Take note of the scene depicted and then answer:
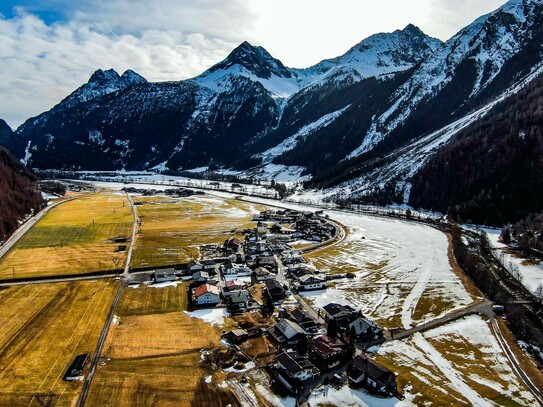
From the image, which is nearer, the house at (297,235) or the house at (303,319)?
the house at (303,319)

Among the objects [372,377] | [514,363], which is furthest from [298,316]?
[514,363]

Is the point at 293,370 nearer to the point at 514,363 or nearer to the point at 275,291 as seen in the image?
the point at 275,291

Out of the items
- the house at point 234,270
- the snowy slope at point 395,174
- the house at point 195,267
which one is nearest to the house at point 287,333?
the house at point 234,270

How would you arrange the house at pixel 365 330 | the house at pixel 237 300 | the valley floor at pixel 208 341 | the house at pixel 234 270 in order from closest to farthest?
the valley floor at pixel 208 341 → the house at pixel 365 330 → the house at pixel 237 300 → the house at pixel 234 270

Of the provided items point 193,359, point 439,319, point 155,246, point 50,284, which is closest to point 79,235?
point 155,246

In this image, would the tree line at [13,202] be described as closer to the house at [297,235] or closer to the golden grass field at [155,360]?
the golden grass field at [155,360]

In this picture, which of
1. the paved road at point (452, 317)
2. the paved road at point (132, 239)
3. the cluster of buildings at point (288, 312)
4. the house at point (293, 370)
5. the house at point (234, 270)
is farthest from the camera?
the paved road at point (132, 239)
